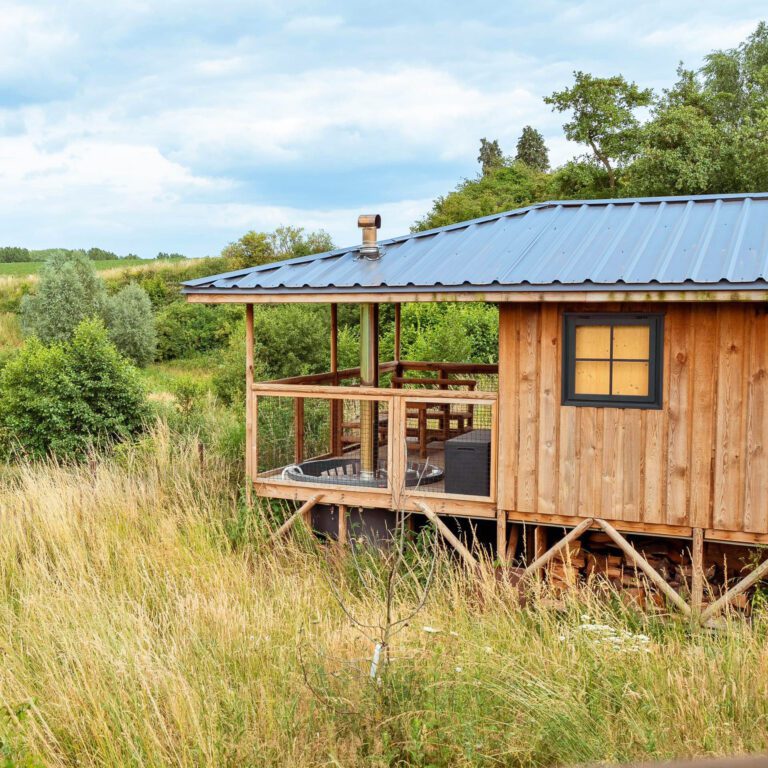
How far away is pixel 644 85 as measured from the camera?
30.3 meters

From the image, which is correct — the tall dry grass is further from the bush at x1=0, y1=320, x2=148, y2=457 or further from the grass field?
the grass field

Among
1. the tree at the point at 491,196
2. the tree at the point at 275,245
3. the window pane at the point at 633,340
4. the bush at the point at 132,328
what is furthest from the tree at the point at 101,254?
the window pane at the point at 633,340

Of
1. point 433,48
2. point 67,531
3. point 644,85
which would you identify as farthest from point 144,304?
point 67,531

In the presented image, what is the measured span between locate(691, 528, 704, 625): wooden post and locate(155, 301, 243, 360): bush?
1071 inches

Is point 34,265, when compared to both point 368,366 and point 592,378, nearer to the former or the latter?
point 368,366

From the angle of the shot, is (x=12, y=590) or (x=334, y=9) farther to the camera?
(x=334, y=9)

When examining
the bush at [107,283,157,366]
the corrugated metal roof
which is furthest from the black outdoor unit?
the bush at [107,283,157,366]

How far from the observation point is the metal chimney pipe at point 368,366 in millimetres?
9844

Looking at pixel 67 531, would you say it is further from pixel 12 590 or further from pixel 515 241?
pixel 515 241

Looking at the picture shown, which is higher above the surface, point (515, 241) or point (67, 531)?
point (515, 241)

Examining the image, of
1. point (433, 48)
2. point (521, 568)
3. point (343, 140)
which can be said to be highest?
point (433, 48)

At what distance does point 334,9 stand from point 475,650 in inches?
481

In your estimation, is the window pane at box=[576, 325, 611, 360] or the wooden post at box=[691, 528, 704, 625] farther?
the window pane at box=[576, 325, 611, 360]

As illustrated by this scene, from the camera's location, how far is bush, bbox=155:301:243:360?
3409cm
